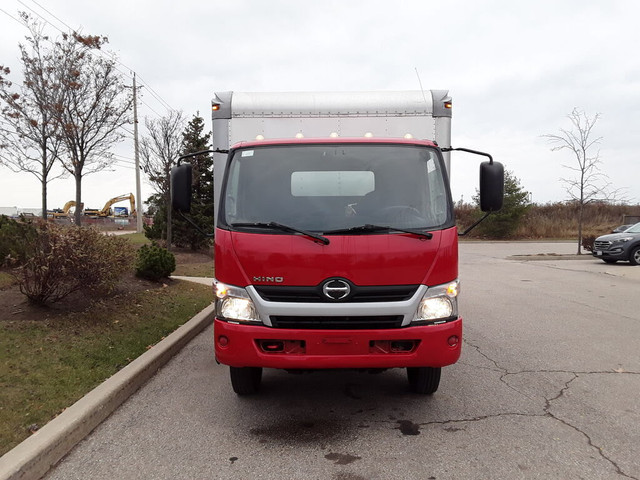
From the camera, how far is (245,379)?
4.45 m

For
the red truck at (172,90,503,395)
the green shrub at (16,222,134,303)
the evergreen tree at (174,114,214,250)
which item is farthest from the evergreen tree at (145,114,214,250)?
the red truck at (172,90,503,395)

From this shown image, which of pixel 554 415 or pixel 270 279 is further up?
pixel 270 279

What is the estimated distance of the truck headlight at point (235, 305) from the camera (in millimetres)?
3709

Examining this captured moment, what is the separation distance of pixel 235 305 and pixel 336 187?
4.05 feet

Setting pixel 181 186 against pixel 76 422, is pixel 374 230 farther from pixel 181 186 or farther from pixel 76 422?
pixel 76 422

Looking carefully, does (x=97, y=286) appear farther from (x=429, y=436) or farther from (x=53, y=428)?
(x=429, y=436)

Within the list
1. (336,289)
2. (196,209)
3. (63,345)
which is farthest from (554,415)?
(196,209)

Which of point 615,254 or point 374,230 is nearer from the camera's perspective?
point 374,230

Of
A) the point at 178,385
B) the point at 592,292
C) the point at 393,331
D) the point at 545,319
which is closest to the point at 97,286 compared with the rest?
the point at 178,385

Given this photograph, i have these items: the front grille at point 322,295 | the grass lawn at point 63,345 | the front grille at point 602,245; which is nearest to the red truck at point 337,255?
the front grille at point 322,295

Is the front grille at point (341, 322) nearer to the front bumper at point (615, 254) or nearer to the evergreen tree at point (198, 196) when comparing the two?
the evergreen tree at point (198, 196)

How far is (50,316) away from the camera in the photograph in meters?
6.14

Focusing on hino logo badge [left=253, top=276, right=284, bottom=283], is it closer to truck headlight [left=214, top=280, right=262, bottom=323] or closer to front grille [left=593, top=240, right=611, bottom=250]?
truck headlight [left=214, top=280, right=262, bottom=323]

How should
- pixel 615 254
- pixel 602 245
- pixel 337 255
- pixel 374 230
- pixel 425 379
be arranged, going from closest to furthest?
1. pixel 337 255
2. pixel 374 230
3. pixel 425 379
4. pixel 615 254
5. pixel 602 245
